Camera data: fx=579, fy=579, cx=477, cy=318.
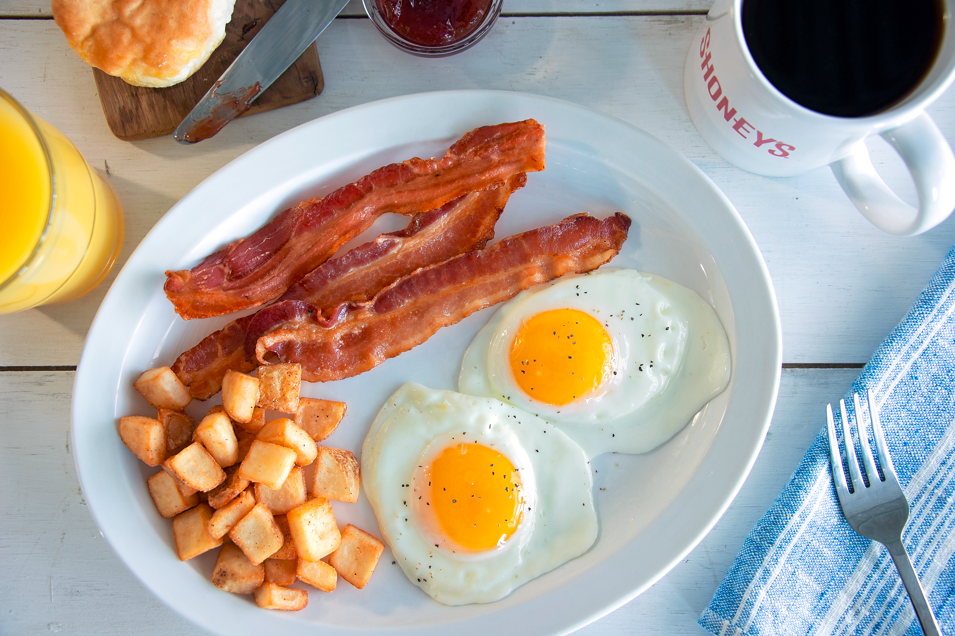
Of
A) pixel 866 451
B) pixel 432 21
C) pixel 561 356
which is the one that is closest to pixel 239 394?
pixel 561 356

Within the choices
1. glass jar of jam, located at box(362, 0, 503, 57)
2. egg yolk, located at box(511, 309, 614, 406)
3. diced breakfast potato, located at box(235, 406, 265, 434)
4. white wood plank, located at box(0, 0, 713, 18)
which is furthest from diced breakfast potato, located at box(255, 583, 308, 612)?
white wood plank, located at box(0, 0, 713, 18)

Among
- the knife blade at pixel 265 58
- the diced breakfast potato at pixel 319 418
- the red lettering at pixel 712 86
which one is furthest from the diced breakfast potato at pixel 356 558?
the red lettering at pixel 712 86

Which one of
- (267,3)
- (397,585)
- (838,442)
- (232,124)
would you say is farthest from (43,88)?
(838,442)

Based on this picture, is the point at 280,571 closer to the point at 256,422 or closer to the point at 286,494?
the point at 286,494

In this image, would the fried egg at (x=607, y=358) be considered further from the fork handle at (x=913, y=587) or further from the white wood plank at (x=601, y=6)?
the white wood plank at (x=601, y=6)

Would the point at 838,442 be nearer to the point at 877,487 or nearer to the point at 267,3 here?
the point at 877,487

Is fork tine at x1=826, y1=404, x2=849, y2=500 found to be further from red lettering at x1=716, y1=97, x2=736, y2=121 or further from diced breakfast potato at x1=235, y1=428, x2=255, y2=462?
diced breakfast potato at x1=235, y1=428, x2=255, y2=462
